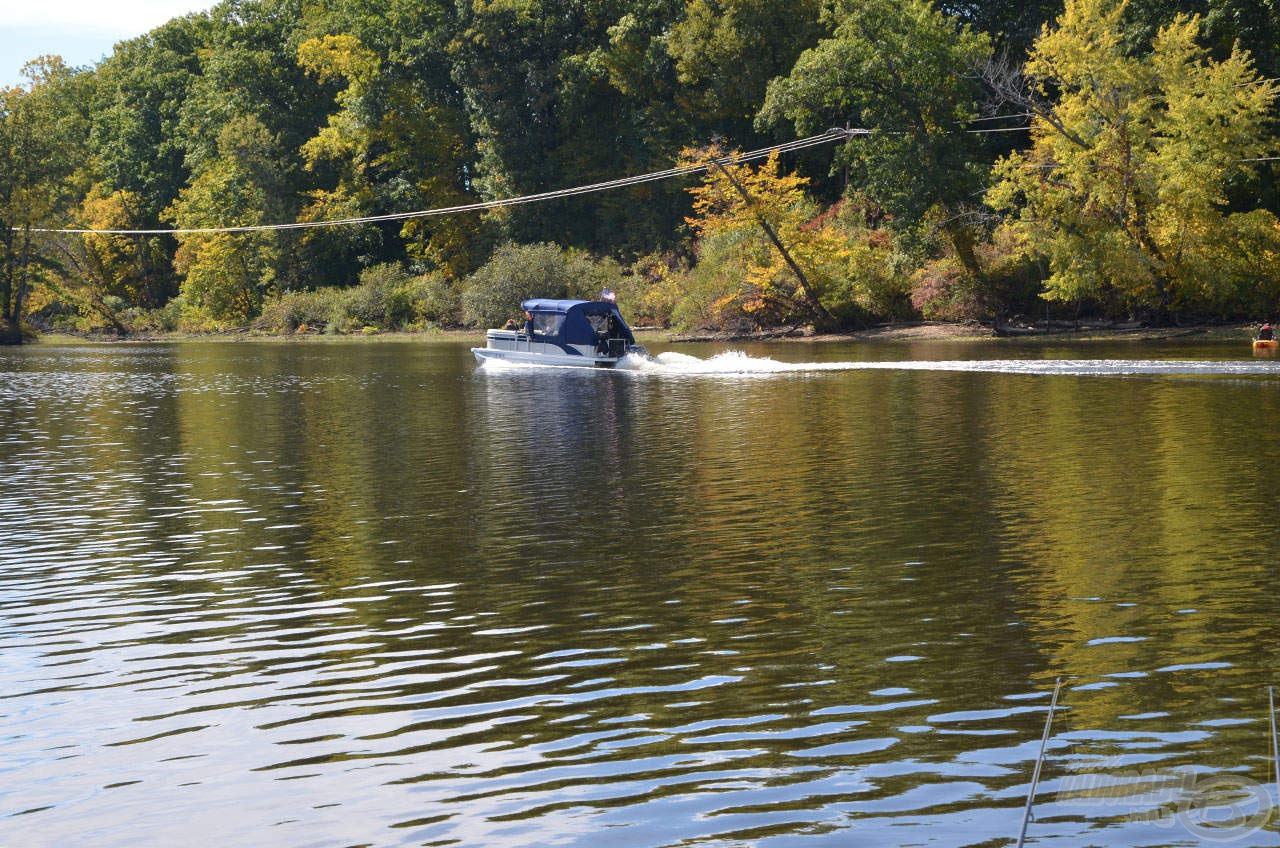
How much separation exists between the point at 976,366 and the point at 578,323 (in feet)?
56.2

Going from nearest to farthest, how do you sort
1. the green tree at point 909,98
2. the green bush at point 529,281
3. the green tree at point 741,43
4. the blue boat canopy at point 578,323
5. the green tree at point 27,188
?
the blue boat canopy at point 578,323
the green tree at point 909,98
the green tree at point 741,43
the green bush at point 529,281
the green tree at point 27,188

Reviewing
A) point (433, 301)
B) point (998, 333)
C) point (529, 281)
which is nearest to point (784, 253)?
point (998, 333)

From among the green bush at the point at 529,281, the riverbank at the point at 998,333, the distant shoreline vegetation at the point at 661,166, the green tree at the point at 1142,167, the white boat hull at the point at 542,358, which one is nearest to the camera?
the white boat hull at the point at 542,358

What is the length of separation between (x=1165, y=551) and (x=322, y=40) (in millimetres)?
108512

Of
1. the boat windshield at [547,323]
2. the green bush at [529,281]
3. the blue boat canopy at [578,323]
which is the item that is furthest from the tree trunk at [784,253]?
the boat windshield at [547,323]

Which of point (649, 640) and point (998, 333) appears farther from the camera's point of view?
point (998, 333)

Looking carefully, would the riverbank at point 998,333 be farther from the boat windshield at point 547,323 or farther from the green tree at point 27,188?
the green tree at point 27,188

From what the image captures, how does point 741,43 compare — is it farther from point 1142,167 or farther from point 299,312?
point 299,312

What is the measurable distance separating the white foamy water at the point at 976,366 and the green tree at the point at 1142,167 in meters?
15.5

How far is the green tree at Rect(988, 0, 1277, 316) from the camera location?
2333 inches

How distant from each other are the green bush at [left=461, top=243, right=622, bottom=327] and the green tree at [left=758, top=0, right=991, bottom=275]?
24.4 m

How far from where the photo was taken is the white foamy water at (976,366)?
40156 mm

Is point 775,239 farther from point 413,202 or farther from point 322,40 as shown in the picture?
point 322,40

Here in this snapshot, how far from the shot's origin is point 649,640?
11.1 meters
